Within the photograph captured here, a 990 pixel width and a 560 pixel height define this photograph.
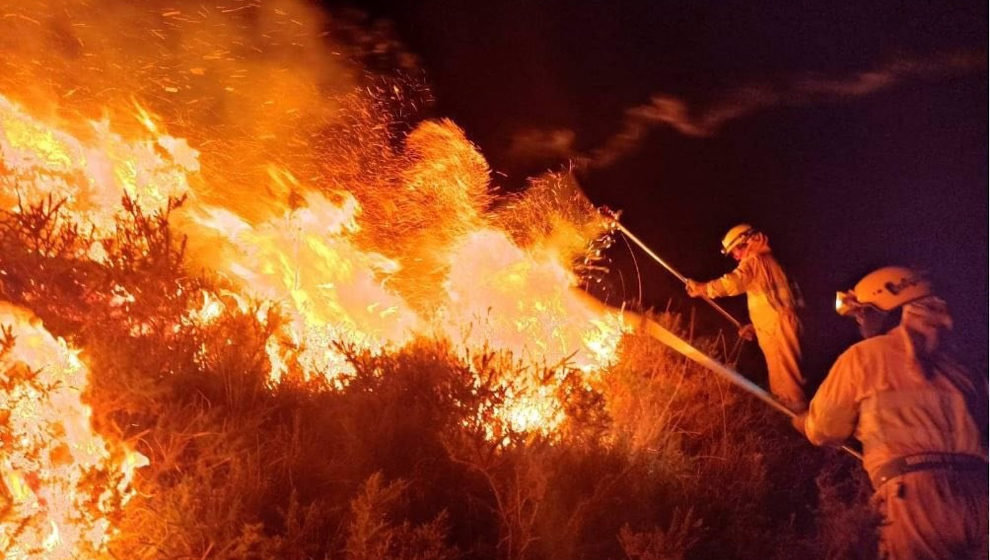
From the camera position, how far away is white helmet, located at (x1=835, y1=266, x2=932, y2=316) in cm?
410

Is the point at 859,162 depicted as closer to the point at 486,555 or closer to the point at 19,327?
the point at 486,555

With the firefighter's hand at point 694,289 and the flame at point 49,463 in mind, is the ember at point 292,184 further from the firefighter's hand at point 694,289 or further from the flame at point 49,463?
the flame at point 49,463

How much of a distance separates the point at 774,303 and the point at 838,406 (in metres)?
3.53

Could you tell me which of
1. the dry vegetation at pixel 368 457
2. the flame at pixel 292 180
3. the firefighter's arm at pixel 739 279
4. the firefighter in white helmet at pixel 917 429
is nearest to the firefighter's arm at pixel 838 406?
the firefighter in white helmet at pixel 917 429

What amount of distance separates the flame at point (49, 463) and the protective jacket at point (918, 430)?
3361mm

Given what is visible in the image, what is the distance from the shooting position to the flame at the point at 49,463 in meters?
3.45

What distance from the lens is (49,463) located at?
3588mm

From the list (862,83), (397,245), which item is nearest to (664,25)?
(862,83)

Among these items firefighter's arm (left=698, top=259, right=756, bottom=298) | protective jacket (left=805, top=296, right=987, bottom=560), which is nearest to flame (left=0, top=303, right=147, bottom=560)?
protective jacket (left=805, top=296, right=987, bottom=560)

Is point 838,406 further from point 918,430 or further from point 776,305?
point 776,305

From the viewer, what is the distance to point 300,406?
470 cm

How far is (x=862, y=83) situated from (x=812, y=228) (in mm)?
1650

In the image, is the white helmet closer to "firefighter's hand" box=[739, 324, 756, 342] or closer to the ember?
the ember

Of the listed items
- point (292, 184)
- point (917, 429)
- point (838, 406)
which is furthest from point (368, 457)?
point (292, 184)
